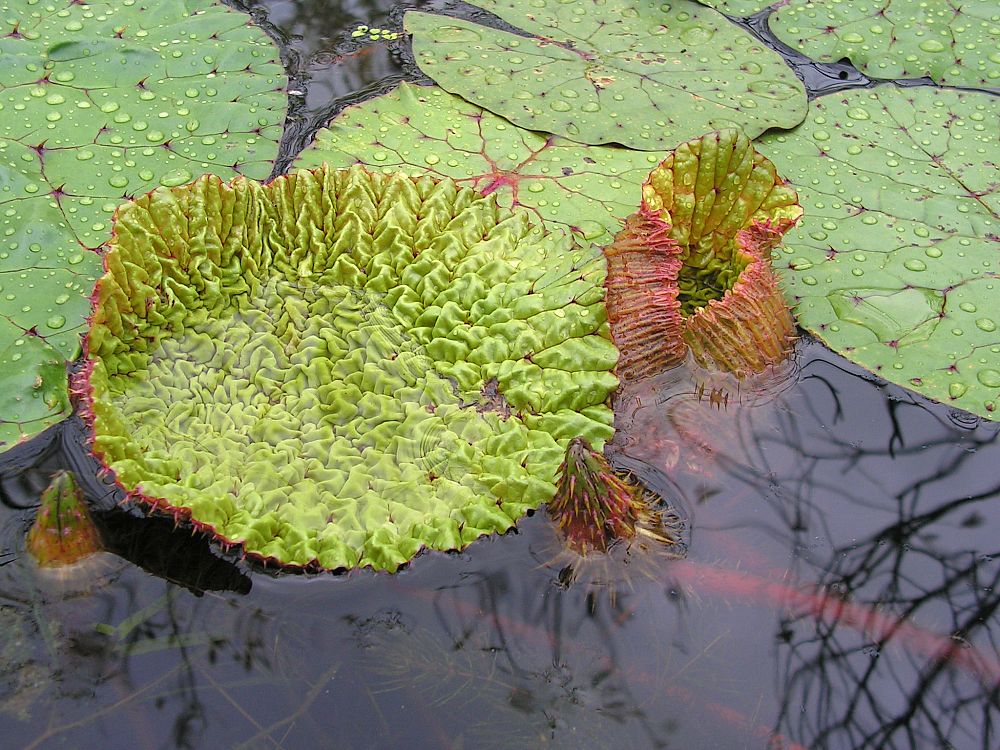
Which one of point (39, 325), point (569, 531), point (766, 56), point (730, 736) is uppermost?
point (766, 56)

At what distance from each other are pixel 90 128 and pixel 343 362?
5.50 feet

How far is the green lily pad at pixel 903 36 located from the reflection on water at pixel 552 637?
239cm

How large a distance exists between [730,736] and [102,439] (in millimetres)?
1920

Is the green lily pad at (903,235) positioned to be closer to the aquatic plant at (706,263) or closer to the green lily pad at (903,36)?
the green lily pad at (903,36)

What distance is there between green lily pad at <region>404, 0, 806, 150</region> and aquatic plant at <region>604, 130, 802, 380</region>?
0.64 m

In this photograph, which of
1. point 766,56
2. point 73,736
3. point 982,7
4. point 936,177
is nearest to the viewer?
point 73,736

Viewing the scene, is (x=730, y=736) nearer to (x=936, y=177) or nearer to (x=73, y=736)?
(x=73, y=736)

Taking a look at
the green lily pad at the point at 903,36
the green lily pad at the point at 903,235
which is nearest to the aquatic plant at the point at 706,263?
the green lily pad at the point at 903,235

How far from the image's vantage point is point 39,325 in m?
2.85

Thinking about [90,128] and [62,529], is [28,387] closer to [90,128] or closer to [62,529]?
[62,529]

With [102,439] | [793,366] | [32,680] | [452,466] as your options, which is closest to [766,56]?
[793,366]

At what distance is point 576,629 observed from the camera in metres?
2.36

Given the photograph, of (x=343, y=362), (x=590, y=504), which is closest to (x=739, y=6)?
(x=343, y=362)

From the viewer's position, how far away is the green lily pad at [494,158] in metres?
3.43
